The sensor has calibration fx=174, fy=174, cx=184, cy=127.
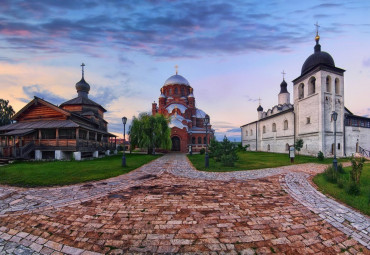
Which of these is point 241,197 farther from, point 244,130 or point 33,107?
point 244,130

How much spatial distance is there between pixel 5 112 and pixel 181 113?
38.3m

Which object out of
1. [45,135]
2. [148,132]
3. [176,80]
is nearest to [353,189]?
[148,132]

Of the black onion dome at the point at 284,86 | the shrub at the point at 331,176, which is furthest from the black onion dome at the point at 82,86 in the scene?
the black onion dome at the point at 284,86

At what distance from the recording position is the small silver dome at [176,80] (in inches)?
1816

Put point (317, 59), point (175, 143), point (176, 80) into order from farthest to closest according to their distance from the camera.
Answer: point (176, 80) < point (175, 143) < point (317, 59)

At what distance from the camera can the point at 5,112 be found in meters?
37.8

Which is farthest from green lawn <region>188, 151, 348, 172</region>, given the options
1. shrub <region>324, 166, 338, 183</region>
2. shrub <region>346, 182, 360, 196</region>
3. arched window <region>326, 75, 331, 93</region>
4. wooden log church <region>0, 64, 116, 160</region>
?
wooden log church <region>0, 64, 116, 160</region>

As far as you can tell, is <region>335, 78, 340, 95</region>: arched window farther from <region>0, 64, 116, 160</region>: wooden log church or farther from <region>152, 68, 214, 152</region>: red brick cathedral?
<region>0, 64, 116, 160</region>: wooden log church

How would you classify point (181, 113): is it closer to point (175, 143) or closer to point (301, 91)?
point (175, 143)

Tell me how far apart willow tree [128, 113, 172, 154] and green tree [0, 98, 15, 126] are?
30.8 m

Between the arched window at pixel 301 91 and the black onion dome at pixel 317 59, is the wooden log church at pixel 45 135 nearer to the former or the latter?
the arched window at pixel 301 91

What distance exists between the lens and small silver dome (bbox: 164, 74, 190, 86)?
151 ft

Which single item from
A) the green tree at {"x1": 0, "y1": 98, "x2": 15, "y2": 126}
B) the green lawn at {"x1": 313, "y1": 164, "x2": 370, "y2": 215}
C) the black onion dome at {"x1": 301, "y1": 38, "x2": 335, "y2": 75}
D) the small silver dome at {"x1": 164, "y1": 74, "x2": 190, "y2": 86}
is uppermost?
the small silver dome at {"x1": 164, "y1": 74, "x2": 190, "y2": 86}

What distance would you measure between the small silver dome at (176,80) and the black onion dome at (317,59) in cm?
2817
